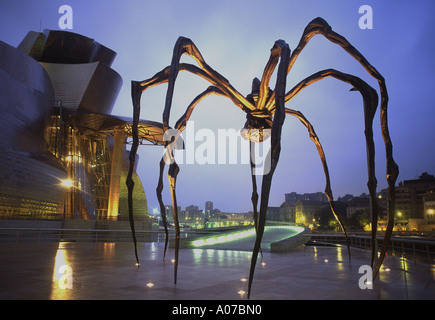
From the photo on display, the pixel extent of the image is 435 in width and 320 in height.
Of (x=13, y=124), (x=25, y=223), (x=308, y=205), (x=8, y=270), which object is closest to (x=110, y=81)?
(x=13, y=124)

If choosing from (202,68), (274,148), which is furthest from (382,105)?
(202,68)

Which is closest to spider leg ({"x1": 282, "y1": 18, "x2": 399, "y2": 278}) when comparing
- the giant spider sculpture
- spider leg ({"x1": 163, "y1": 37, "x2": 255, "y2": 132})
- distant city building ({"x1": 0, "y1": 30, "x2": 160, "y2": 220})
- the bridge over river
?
the giant spider sculpture

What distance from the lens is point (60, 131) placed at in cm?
3484

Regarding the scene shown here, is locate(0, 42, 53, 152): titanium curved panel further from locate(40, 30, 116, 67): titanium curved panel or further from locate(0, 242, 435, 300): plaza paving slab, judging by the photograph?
locate(0, 242, 435, 300): plaza paving slab

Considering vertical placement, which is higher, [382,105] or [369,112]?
[382,105]

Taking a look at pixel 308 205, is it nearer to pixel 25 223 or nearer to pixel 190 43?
pixel 25 223

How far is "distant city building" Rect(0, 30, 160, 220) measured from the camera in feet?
78.6

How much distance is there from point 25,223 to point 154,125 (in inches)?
623

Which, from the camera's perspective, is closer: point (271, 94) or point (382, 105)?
point (382, 105)

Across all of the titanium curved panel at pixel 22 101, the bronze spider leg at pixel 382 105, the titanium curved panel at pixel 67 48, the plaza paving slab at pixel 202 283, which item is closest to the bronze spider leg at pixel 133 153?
the plaza paving slab at pixel 202 283

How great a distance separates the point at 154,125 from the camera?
33812mm

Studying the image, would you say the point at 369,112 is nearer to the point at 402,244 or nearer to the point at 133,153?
the point at 133,153

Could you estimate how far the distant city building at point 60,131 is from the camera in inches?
944

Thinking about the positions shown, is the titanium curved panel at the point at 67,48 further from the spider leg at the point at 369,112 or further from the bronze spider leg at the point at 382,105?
the bronze spider leg at the point at 382,105
